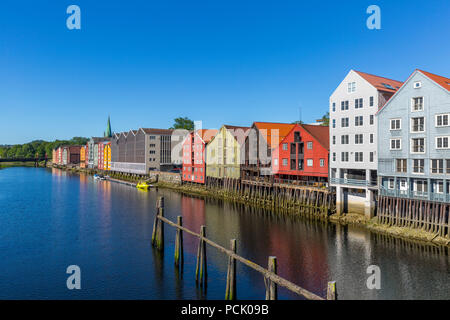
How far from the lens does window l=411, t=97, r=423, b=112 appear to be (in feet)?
116

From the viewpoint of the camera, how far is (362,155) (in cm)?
4300

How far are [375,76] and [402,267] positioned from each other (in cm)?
3060

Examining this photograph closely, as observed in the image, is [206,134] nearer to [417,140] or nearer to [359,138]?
[359,138]

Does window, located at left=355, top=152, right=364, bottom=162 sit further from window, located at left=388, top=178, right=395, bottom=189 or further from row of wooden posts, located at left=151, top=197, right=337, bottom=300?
row of wooden posts, located at left=151, top=197, right=337, bottom=300

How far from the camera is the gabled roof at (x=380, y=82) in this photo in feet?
139

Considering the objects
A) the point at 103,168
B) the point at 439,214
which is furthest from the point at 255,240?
the point at 103,168

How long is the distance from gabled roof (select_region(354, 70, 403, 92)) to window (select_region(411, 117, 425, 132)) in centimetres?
727

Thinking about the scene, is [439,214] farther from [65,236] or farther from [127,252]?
[65,236]

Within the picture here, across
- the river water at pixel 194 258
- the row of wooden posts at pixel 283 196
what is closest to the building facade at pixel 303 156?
the row of wooden posts at pixel 283 196

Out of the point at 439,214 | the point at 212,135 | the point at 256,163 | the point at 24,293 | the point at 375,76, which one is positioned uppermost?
the point at 375,76

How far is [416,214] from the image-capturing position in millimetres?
34156

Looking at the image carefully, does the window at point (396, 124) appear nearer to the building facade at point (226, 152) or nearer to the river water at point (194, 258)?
the river water at point (194, 258)

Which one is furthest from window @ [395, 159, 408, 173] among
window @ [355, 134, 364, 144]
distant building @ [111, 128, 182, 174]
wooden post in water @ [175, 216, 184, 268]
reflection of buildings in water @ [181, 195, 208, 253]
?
distant building @ [111, 128, 182, 174]

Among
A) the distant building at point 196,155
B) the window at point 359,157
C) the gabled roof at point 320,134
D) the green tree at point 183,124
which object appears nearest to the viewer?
the window at point 359,157
